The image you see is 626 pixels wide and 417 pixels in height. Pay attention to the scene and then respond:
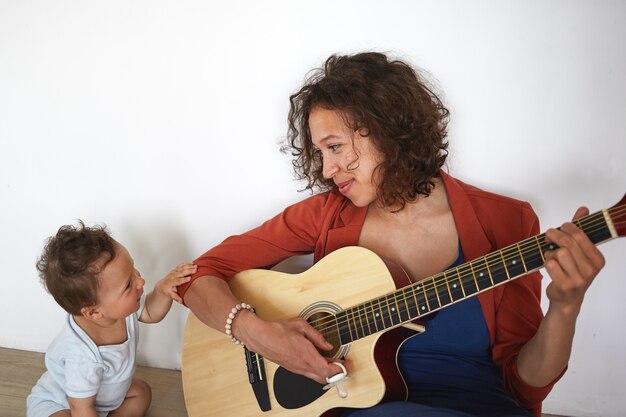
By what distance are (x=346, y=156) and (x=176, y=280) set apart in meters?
0.58

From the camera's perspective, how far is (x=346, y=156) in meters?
1.47

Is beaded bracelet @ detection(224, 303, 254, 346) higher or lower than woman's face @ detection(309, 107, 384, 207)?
lower

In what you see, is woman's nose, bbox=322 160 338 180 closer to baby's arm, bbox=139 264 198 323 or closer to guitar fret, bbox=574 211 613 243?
baby's arm, bbox=139 264 198 323

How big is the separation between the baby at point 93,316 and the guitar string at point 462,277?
504 millimetres

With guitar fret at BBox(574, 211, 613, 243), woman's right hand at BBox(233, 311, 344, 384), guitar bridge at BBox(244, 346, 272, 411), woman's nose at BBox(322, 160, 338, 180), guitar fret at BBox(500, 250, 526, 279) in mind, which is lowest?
guitar bridge at BBox(244, 346, 272, 411)

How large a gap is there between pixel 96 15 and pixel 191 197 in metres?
0.64

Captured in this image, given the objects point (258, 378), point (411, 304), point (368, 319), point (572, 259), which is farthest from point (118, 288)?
point (572, 259)

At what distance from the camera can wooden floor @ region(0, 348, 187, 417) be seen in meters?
1.99

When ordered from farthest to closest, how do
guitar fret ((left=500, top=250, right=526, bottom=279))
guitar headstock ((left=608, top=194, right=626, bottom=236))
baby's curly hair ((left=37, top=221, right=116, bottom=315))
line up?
baby's curly hair ((left=37, top=221, right=116, bottom=315)) → guitar fret ((left=500, top=250, right=526, bottom=279)) → guitar headstock ((left=608, top=194, right=626, bottom=236))

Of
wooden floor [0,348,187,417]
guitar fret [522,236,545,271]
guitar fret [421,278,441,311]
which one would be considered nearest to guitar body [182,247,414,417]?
guitar fret [421,278,441,311]

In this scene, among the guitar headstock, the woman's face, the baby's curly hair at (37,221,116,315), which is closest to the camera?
the guitar headstock

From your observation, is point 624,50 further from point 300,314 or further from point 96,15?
point 96,15

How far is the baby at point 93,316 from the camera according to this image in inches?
64.2

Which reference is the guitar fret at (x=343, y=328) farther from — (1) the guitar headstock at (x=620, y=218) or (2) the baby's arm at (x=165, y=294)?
(1) the guitar headstock at (x=620, y=218)
